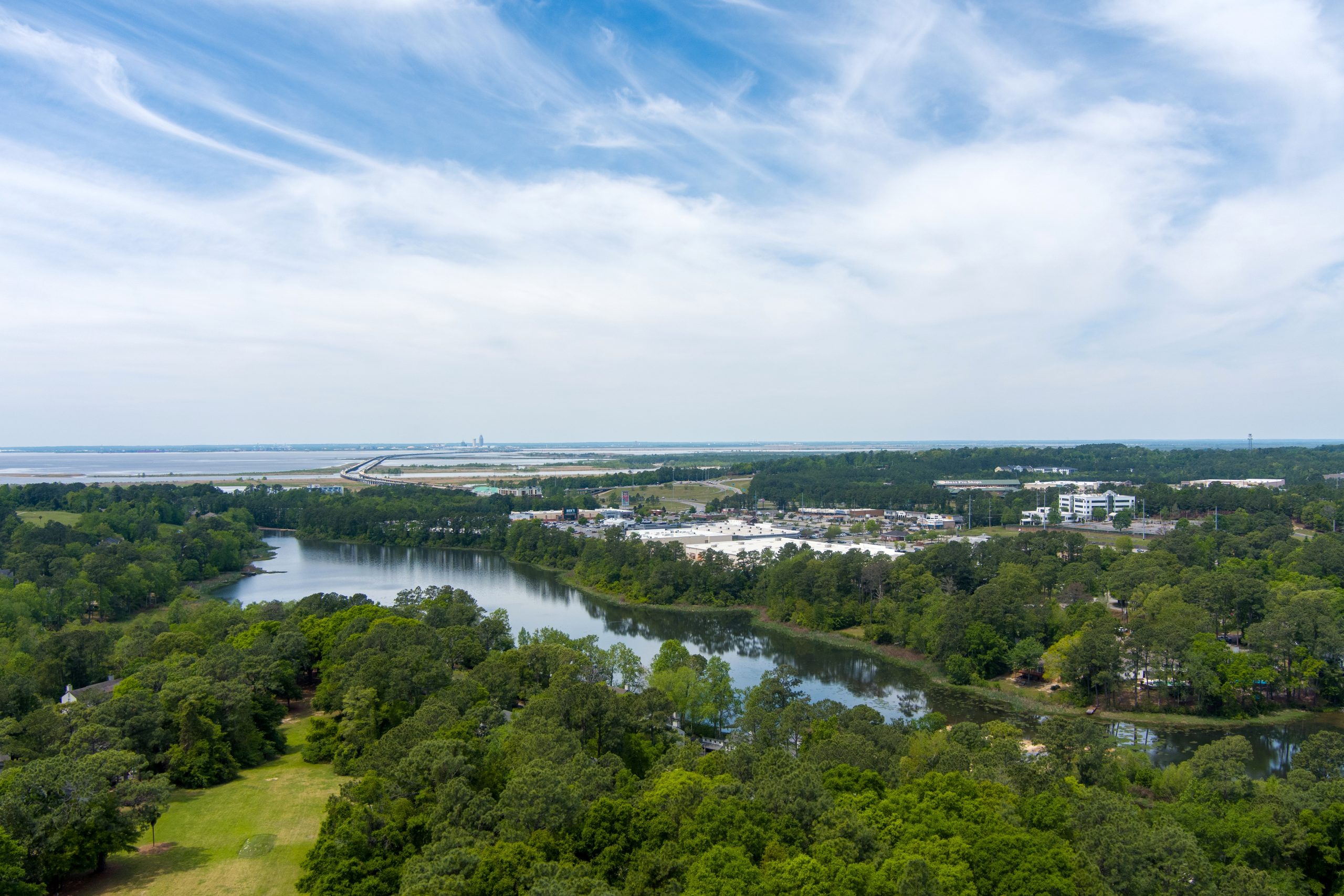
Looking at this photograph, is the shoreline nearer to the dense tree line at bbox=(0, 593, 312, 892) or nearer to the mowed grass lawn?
the dense tree line at bbox=(0, 593, 312, 892)

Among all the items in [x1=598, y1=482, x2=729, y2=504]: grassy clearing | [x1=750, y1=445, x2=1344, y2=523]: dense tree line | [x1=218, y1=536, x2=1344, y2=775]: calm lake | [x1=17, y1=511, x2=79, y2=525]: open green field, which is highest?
[x1=750, y1=445, x2=1344, y2=523]: dense tree line

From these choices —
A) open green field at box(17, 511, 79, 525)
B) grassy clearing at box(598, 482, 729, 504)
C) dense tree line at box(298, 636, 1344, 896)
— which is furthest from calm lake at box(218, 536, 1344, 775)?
grassy clearing at box(598, 482, 729, 504)

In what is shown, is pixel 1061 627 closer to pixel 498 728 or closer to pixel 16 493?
pixel 498 728

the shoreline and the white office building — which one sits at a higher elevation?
the white office building

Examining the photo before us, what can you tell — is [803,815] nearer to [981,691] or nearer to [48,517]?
[981,691]

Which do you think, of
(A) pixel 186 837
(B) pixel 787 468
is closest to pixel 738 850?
(A) pixel 186 837

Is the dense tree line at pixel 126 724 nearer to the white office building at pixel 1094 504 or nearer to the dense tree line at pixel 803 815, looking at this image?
the dense tree line at pixel 803 815
